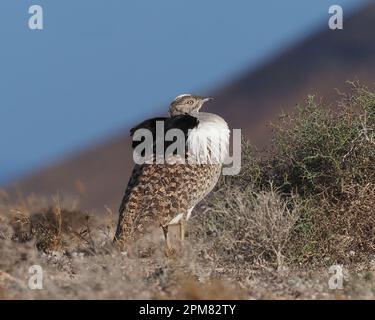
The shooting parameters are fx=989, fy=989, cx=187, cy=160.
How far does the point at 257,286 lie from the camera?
7797 mm

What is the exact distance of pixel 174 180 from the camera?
8766 millimetres

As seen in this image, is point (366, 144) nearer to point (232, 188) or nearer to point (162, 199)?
point (232, 188)

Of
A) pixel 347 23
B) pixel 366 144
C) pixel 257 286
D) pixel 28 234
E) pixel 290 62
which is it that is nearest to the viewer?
pixel 257 286

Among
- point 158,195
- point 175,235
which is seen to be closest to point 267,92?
point 175,235

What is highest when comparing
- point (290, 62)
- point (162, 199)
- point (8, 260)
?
point (290, 62)

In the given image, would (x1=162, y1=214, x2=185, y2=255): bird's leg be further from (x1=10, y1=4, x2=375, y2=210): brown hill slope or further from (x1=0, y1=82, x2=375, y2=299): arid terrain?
Answer: (x1=10, y1=4, x2=375, y2=210): brown hill slope

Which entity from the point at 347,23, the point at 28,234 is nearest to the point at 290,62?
the point at 347,23

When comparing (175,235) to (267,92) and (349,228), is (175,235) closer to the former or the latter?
(349,228)

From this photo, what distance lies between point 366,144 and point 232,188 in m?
1.36

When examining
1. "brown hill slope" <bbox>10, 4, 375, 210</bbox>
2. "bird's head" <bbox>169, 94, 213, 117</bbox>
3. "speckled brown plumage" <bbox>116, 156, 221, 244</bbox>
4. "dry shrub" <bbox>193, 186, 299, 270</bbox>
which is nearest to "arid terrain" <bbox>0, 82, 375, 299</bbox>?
"dry shrub" <bbox>193, 186, 299, 270</bbox>

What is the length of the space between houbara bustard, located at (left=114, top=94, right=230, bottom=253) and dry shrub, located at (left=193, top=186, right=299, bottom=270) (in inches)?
11.6
